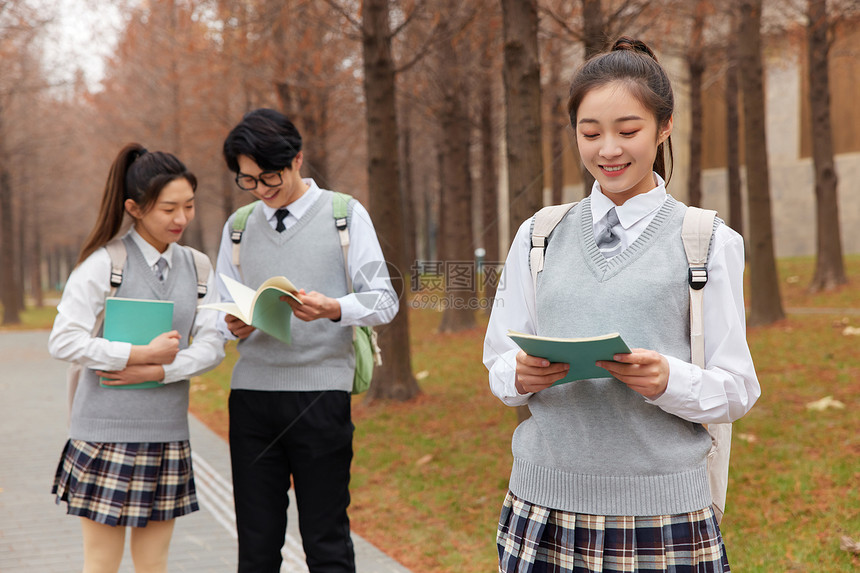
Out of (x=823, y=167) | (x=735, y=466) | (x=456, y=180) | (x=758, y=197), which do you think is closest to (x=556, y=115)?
(x=456, y=180)

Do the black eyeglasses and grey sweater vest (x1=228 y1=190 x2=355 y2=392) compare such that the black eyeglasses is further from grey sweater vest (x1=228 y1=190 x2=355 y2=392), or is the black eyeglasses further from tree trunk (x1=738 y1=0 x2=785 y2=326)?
tree trunk (x1=738 y1=0 x2=785 y2=326)

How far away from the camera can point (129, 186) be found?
333 cm

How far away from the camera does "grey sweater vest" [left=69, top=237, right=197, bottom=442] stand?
3.25 m

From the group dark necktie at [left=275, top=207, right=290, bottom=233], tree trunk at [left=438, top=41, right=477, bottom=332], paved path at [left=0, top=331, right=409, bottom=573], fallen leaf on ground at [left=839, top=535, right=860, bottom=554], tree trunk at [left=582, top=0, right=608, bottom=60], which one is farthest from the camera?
tree trunk at [left=438, top=41, right=477, bottom=332]

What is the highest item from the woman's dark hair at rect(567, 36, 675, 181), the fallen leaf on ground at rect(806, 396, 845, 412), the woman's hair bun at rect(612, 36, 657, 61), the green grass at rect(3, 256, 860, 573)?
the woman's hair bun at rect(612, 36, 657, 61)

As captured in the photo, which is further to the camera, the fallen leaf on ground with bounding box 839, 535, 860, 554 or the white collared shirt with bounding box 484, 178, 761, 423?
the fallen leaf on ground with bounding box 839, 535, 860, 554

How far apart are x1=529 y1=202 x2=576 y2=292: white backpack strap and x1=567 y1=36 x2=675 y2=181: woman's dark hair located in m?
0.27

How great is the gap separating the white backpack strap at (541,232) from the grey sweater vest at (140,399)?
6.05 ft

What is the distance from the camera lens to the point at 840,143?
25.1 m

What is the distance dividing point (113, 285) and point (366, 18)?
5.39 m

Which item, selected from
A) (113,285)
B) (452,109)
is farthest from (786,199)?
(113,285)

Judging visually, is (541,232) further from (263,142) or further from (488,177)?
(488,177)

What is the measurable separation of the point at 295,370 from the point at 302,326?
0.18 meters

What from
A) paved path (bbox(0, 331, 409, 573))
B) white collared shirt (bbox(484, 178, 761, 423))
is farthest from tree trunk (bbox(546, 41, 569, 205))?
white collared shirt (bbox(484, 178, 761, 423))
